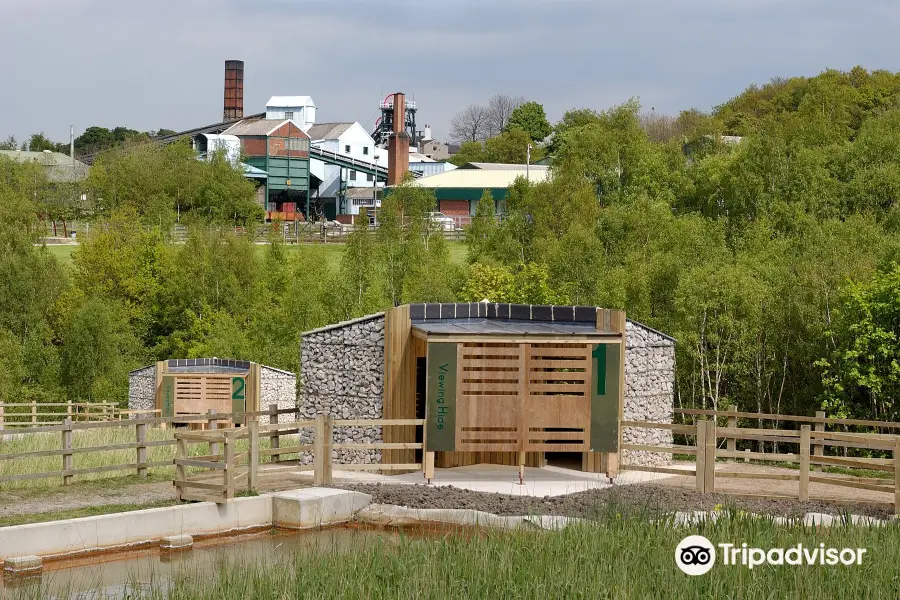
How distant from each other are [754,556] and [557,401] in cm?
655

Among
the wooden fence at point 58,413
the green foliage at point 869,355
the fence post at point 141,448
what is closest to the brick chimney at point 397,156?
the wooden fence at point 58,413

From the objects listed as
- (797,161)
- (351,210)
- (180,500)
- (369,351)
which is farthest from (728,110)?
(180,500)

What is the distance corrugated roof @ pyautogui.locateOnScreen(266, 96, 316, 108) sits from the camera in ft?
283

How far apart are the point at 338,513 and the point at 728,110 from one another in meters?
68.4

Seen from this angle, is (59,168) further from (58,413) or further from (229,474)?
(229,474)

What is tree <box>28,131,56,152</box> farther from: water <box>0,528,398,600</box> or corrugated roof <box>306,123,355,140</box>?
water <box>0,528,398,600</box>

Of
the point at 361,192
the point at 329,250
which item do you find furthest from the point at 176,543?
the point at 361,192

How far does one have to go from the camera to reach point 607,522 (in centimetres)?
1084

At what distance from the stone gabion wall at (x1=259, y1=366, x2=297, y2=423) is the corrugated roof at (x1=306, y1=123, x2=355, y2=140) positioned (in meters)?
52.6

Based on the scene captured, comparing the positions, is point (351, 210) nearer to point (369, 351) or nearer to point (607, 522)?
point (369, 351)

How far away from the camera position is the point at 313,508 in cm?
1346

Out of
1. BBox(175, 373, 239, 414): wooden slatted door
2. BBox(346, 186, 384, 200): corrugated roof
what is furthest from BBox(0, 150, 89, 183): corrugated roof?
BBox(175, 373, 239, 414): wooden slatted door

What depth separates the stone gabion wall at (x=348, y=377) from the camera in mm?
17609

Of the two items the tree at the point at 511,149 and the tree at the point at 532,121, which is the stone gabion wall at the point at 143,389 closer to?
the tree at the point at 511,149
